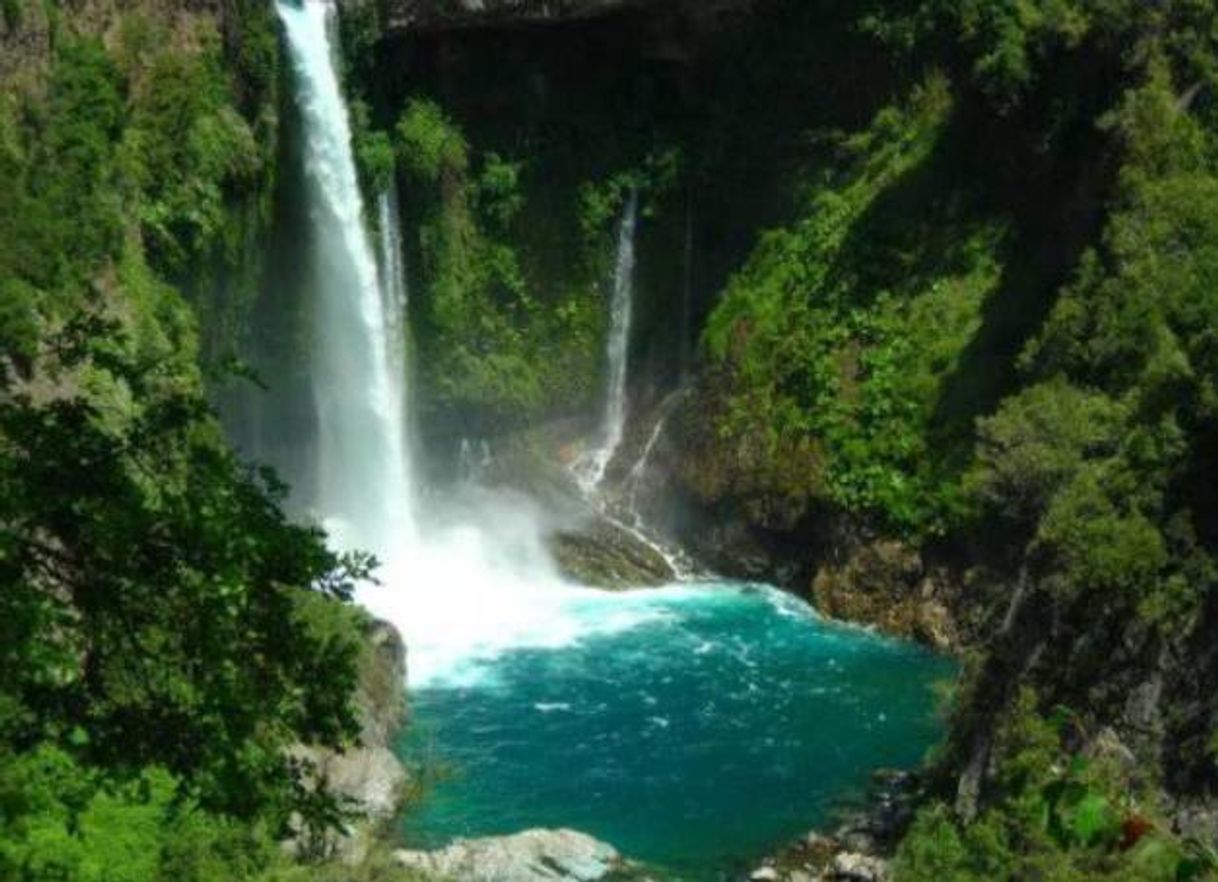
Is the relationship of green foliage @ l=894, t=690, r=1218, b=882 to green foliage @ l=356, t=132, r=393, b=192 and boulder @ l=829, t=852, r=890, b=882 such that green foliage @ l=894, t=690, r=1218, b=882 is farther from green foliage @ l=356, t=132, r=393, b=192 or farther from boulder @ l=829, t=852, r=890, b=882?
green foliage @ l=356, t=132, r=393, b=192

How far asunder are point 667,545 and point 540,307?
5556 millimetres

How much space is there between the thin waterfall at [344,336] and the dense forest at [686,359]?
1.65ft

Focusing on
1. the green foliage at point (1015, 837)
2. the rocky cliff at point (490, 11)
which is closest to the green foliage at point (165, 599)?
the green foliage at point (1015, 837)

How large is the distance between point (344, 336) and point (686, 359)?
5974mm

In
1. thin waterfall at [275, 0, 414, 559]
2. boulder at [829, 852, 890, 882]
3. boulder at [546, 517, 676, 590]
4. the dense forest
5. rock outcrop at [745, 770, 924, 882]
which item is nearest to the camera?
the dense forest

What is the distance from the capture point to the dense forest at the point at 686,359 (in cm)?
583

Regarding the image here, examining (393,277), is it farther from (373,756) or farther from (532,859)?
(532,859)

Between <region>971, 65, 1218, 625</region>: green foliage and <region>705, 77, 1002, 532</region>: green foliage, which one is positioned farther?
<region>705, 77, 1002, 532</region>: green foliage

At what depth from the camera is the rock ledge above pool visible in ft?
51.4

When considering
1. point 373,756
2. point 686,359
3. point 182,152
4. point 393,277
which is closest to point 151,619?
point 373,756

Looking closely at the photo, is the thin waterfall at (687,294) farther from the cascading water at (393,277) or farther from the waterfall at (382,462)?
the cascading water at (393,277)

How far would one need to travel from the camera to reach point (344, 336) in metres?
28.4

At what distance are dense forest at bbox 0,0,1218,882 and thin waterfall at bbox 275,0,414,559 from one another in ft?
1.65

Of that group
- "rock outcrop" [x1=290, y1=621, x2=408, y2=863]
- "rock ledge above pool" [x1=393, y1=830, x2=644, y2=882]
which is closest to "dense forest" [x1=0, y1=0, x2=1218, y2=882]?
"rock outcrop" [x1=290, y1=621, x2=408, y2=863]
